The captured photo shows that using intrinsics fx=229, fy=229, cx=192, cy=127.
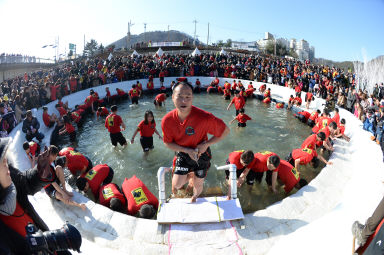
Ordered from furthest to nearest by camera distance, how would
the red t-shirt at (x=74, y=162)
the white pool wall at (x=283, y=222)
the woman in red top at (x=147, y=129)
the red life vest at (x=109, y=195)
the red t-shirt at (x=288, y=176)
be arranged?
the woman in red top at (x=147, y=129) → the red t-shirt at (x=74, y=162) → the red t-shirt at (x=288, y=176) → the red life vest at (x=109, y=195) → the white pool wall at (x=283, y=222)

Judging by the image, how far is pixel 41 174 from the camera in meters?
2.01

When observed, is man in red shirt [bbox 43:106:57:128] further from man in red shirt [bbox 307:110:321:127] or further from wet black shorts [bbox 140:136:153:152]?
man in red shirt [bbox 307:110:321:127]

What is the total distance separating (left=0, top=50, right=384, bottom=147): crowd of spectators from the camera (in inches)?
378

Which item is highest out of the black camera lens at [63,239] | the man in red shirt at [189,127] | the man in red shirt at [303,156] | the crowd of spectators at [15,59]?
the crowd of spectators at [15,59]

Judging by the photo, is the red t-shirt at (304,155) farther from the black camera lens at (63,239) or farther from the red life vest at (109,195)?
the black camera lens at (63,239)

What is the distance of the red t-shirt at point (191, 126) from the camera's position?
3.07 m

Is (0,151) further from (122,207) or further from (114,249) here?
(122,207)

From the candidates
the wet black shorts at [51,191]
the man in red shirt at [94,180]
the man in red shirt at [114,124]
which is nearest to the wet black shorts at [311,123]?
the man in red shirt at [114,124]

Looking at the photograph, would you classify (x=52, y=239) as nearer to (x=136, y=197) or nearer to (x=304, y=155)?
(x=136, y=197)

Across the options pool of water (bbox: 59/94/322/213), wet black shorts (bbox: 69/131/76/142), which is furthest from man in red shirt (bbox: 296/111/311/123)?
wet black shorts (bbox: 69/131/76/142)

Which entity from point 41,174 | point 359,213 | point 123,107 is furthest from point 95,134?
point 359,213

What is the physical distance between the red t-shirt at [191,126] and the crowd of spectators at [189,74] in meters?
6.12

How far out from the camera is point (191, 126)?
10.2 feet

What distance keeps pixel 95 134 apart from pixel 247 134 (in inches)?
229
